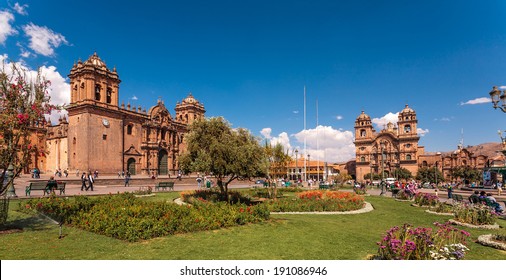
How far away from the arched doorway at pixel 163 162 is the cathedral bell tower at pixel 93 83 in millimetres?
10773

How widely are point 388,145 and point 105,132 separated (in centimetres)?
5797

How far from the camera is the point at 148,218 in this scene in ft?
25.9

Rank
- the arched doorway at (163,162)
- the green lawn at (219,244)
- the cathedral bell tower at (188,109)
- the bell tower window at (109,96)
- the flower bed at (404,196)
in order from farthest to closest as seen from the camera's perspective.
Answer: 1. the cathedral bell tower at (188,109)
2. the arched doorway at (163,162)
3. the bell tower window at (109,96)
4. the flower bed at (404,196)
5. the green lawn at (219,244)

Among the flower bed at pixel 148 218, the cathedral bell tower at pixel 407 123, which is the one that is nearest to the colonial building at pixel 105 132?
the flower bed at pixel 148 218

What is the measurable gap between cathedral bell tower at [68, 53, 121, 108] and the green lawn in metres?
30.0

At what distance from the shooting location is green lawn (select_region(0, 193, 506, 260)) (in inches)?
236

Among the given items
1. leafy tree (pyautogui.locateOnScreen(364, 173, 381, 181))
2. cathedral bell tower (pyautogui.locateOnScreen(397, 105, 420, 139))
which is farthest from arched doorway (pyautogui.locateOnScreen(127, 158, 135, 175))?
cathedral bell tower (pyautogui.locateOnScreen(397, 105, 420, 139))

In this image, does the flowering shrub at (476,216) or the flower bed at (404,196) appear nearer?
the flowering shrub at (476,216)

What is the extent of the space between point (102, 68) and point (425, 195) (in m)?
37.4

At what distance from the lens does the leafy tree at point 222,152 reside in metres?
13.2

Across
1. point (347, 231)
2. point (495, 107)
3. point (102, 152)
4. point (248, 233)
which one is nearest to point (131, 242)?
point (248, 233)

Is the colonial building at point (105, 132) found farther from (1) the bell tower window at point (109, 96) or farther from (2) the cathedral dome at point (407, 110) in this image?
(2) the cathedral dome at point (407, 110)

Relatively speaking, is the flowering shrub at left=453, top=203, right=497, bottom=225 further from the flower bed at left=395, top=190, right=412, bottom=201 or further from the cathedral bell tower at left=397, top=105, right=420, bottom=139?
the cathedral bell tower at left=397, top=105, right=420, bottom=139
